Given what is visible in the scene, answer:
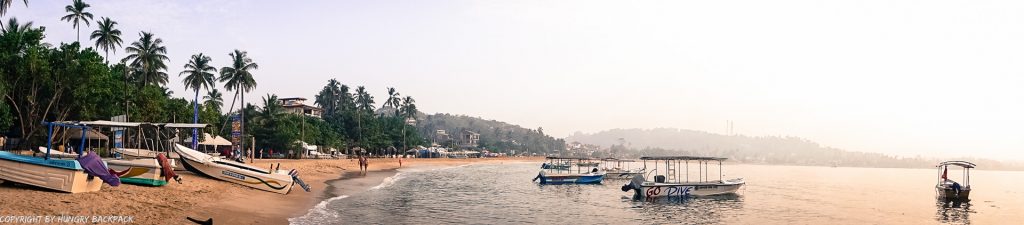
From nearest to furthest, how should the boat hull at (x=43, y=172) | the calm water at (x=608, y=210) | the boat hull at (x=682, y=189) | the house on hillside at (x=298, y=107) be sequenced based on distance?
1. the boat hull at (x=43, y=172)
2. the calm water at (x=608, y=210)
3. the boat hull at (x=682, y=189)
4. the house on hillside at (x=298, y=107)

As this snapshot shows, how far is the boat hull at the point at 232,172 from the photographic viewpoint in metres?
30.7

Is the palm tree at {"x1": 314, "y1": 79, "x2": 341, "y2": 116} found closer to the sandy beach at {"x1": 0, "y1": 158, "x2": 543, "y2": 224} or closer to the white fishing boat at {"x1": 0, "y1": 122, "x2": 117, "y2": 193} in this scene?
the sandy beach at {"x1": 0, "y1": 158, "x2": 543, "y2": 224}

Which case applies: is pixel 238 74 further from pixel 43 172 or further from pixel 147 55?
pixel 43 172

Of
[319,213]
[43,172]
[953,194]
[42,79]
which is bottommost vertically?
[953,194]

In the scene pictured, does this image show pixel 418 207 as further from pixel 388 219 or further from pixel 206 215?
pixel 206 215

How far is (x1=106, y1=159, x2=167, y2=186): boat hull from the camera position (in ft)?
79.3

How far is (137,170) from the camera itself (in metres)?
24.2

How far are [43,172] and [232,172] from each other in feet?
40.0

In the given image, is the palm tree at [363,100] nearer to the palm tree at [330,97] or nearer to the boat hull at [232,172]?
the palm tree at [330,97]

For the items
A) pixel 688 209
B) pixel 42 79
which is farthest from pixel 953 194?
pixel 42 79

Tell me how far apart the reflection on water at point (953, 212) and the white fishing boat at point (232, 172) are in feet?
111

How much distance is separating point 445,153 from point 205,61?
80834 mm

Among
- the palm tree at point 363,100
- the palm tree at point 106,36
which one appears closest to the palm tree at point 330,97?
the palm tree at point 363,100

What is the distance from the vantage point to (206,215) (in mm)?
20609
